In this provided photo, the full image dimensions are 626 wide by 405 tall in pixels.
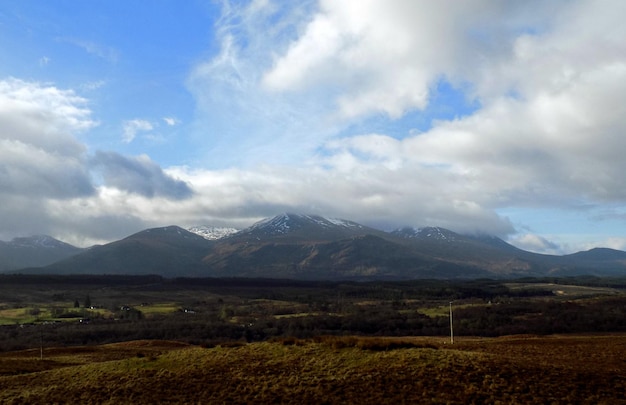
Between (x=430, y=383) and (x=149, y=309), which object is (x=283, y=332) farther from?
(x=430, y=383)

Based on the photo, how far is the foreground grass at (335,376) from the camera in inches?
1136

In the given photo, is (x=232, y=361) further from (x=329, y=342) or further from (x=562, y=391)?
(x=562, y=391)

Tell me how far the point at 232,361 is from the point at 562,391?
2145 centimetres

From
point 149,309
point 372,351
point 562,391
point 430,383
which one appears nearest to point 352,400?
point 430,383

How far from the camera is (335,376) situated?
31969 mm

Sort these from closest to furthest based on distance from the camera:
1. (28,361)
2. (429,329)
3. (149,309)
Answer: (28,361) < (429,329) < (149,309)

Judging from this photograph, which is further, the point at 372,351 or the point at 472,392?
the point at 372,351

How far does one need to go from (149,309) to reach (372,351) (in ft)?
537

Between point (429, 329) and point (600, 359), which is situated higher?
point (600, 359)

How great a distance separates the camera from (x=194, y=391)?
31578mm

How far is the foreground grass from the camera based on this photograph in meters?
28.9

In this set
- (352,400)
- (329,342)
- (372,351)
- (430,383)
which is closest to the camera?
(352,400)

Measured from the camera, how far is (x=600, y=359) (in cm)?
3775

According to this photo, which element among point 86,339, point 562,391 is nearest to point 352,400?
point 562,391
